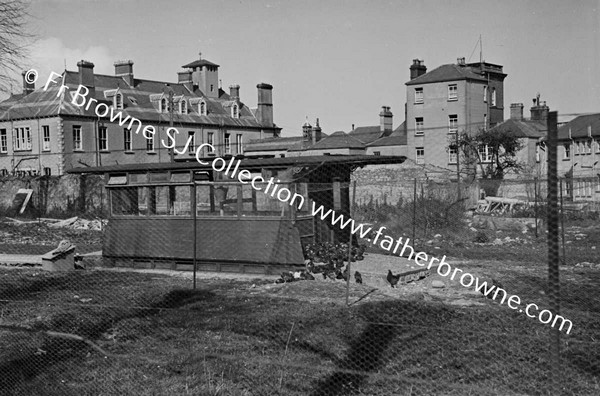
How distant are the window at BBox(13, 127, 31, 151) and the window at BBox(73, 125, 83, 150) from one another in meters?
3.53

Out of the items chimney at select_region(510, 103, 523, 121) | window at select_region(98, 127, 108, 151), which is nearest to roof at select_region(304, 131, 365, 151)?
chimney at select_region(510, 103, 523, 121)

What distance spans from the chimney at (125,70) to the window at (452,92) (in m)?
25.6

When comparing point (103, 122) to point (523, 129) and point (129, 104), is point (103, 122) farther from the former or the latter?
point (523, 129)

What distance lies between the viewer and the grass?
7125 millimetres

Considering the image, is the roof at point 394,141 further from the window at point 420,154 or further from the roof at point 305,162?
the roof at point 305,162

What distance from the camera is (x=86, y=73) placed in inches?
2021

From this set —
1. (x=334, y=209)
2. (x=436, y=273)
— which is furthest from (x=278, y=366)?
(x=334, y=209)

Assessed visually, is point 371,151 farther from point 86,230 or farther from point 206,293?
point 206,293

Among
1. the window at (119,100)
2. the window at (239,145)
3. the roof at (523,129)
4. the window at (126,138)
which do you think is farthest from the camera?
the window at (239,145)

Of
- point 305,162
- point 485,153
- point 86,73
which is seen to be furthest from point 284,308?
point 86,73

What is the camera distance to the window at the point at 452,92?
49.4m

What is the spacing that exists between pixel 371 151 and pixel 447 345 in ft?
156

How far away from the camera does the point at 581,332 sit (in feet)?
30.1

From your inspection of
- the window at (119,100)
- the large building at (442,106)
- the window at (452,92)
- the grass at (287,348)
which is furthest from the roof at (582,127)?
the grass at (287,348)
